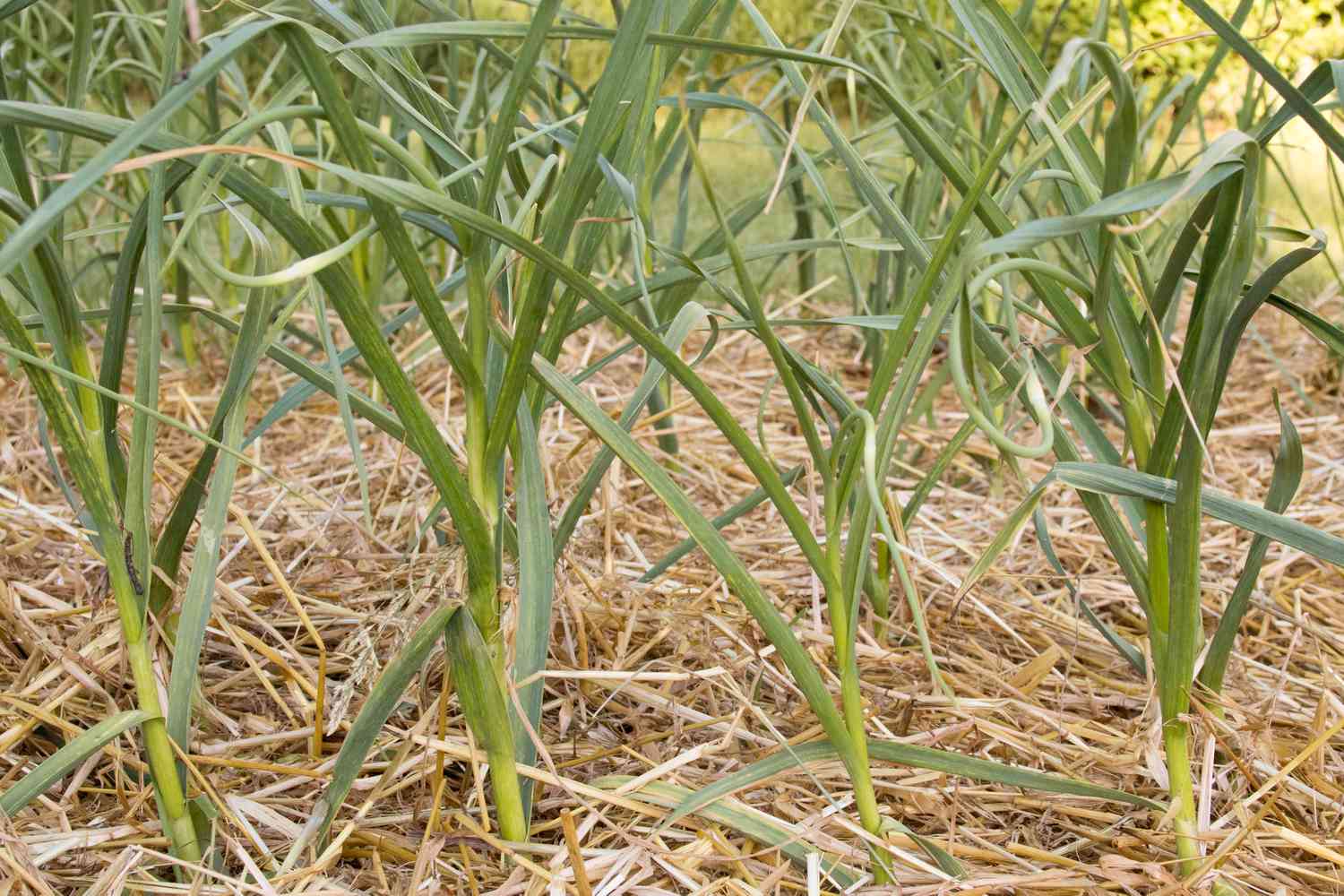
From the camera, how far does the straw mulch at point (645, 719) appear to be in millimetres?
562

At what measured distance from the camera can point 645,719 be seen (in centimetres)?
71

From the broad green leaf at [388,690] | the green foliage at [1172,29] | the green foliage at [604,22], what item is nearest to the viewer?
the broad green leaf at [388,690]

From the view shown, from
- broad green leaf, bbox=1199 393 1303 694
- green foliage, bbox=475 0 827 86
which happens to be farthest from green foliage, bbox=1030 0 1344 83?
broad green leaf, bbox=1199 393 1303 694

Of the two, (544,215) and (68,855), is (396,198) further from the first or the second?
(68,855)

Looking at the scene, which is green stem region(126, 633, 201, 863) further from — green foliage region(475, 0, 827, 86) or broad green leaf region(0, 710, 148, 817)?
green foliage region(475, 0, 827, 86)

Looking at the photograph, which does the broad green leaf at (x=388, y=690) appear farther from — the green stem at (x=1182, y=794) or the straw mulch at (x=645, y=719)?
the green stem at (x=1182, y=794)

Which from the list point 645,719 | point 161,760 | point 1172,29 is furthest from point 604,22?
point 161,760

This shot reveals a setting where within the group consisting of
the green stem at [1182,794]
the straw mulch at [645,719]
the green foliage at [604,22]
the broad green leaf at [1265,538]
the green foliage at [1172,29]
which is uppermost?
the green foliage at [1172,29]

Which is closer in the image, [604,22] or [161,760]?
[161,760]

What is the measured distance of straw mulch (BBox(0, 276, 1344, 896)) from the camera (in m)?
0.56

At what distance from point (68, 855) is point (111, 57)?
3.74 ft

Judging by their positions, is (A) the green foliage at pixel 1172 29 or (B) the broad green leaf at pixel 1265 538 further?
(A) the green foliage at pixel 1172 29


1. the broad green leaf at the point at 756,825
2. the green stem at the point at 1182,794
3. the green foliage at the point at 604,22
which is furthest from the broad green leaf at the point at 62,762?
the green foliage at the point at 604,22

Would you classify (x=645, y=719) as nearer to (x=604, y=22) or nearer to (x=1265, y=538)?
(x=1265, y=538)
